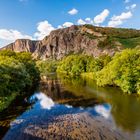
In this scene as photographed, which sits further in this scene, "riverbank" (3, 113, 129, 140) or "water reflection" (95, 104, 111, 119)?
"water reflection" (95, 104, 111, 119)

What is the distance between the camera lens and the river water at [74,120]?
97.0ft

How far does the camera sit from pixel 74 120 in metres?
36.2

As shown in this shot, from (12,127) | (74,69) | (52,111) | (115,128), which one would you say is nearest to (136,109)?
(115,128)

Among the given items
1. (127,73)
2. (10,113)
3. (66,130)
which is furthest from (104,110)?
(127,73)

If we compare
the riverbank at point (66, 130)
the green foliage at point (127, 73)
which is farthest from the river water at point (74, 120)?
the green foliage at point (127, 73)

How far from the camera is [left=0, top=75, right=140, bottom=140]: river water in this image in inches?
1164

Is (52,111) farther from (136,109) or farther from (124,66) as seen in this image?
(124,66)

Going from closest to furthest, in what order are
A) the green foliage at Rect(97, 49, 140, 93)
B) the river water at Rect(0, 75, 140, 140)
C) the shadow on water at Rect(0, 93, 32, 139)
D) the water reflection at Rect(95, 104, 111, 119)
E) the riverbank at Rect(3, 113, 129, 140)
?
the riverbank at Rect(3, 113, 129, 140) → the river water at Rect(0, 75, 140, 140) → the shadow on water at Rect(0, 93, 32, 139) → the water reflection at Rect(95, 104, 111, 119) → the green foliage at Rect(97, 49, 140, 93)

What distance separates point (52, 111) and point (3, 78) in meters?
10.9

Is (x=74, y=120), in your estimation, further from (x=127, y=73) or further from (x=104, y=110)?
(x=127, y=73)

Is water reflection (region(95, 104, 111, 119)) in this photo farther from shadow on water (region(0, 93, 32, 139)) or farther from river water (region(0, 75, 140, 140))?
shadow on water (region(0, 93, 32, 139))

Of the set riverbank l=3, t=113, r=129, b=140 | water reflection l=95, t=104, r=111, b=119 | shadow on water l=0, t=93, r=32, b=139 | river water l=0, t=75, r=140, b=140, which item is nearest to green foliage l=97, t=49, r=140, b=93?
river water l=0, t=75, r=140, b=140

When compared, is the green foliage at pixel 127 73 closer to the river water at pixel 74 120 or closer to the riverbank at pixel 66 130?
the river water at pixel 74 120

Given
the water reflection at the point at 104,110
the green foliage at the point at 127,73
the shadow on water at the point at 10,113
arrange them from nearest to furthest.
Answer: the shadow on water at the point at 10,113 < the water reflection at the point at 104,110 < the green foliage at the point at 127,73
